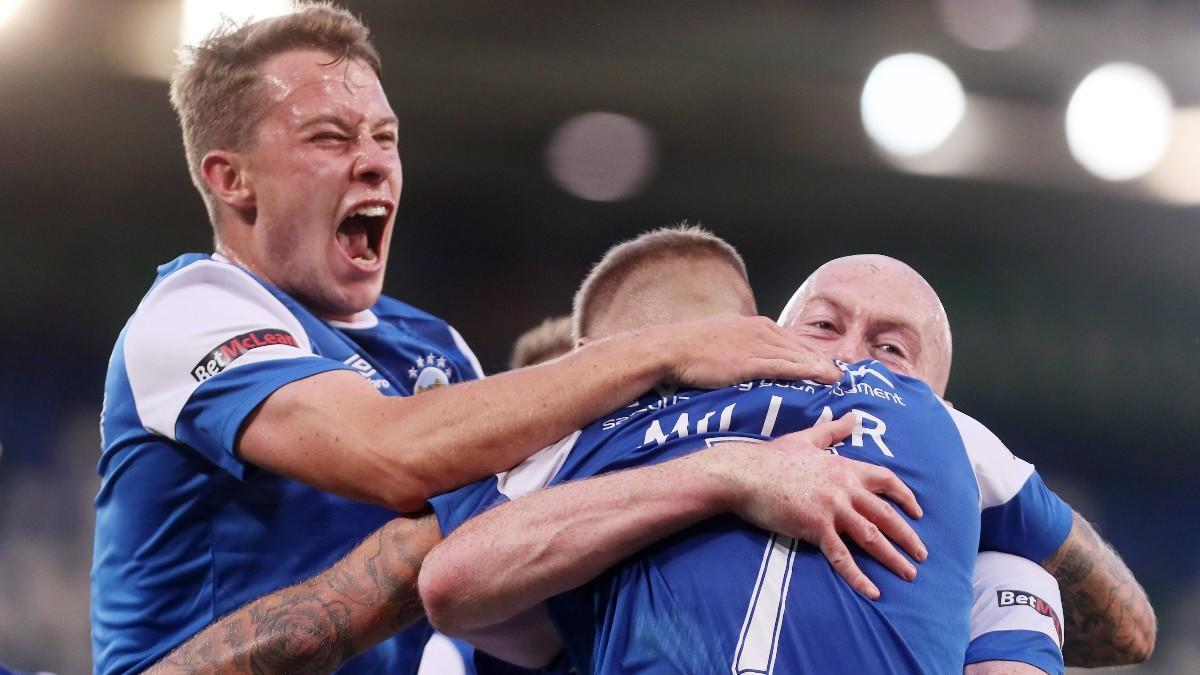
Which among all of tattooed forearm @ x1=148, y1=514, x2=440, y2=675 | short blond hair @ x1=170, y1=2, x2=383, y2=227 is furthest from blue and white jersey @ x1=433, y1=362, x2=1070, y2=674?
short blond hair @ x1=170, y1=2, x2=383, y2=227

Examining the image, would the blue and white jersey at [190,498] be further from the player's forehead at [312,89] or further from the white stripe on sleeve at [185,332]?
the player's forehead at [312,89]

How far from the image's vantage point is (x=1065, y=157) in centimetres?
712

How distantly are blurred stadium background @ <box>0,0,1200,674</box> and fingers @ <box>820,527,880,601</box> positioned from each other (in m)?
4.86

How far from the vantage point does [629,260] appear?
2410 mm

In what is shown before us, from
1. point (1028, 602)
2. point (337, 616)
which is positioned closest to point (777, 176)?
point (1028, 602)

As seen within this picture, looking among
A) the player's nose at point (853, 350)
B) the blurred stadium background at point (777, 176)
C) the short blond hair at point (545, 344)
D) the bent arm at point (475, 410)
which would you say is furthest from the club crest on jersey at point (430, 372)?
the blurred stadium background at point (777, 176)

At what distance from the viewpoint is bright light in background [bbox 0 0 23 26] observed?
6.23 meters

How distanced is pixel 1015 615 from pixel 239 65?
2141 millimetres

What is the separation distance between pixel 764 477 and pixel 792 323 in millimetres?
693

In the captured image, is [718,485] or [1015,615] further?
[1015,615]

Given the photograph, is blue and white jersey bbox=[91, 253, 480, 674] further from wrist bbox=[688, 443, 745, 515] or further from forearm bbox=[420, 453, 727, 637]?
wrist bbox=[688, 443, 745, 515]

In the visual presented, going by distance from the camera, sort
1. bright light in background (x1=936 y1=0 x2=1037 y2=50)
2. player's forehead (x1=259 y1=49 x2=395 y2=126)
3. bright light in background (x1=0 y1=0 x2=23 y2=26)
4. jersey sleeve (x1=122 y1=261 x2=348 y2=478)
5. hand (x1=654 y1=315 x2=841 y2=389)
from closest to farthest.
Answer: hand (x1=654 y1=315 x2=841 y2=389)
jersey sleeve (x1=122 y1=261 x2=348 y2=478)
player's forehead (x1=259 y1=49 x2=395 y2=126)
bright light in background (x1=0 y1=0 x2=23 y2=26)
bright light in background (x1=936 y1=0 x2=1037 y2=50)

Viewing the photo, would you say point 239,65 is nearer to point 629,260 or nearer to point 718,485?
point 629,260

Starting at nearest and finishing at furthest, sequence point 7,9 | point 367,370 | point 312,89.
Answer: point 367,370 < point 312,89 < point 7,9
